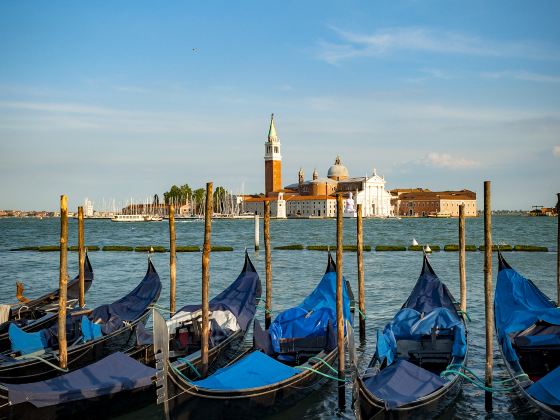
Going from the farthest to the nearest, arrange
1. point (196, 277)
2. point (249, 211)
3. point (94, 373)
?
1. point (249, 211)
2. point (196, 277)
3. point (94, 373)

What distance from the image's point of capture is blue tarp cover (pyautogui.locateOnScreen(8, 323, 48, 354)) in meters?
8.01

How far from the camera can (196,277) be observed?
20.0 m

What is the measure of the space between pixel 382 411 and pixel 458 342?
2571 mm

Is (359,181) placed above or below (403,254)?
above

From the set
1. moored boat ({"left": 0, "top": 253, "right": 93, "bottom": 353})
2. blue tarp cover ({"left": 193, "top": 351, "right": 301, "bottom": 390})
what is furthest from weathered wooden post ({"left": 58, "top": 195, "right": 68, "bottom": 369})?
blue tarp cover ({"left": 193, "top": 351, "right": 301, "bottom": 390})

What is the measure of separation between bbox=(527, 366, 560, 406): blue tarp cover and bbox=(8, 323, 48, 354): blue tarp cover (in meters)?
5.66

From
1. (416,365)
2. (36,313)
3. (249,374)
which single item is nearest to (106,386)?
(249,374)

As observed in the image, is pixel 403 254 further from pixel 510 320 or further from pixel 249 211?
pixel 249 211

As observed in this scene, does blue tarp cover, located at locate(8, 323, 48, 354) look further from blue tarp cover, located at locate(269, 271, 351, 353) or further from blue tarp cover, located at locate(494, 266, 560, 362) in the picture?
blue tarp cover, located at locate(494, 266, 560, 362)

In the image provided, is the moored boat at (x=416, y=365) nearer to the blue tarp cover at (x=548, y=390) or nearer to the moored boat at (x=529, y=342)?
the moored boat at (x=529, y=342)

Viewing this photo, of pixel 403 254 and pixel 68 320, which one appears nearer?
pixel 68 320

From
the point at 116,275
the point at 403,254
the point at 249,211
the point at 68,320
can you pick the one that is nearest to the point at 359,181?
the point at 249,211

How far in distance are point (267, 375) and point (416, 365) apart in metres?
1.84

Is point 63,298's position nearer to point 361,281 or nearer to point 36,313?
point 36,313
